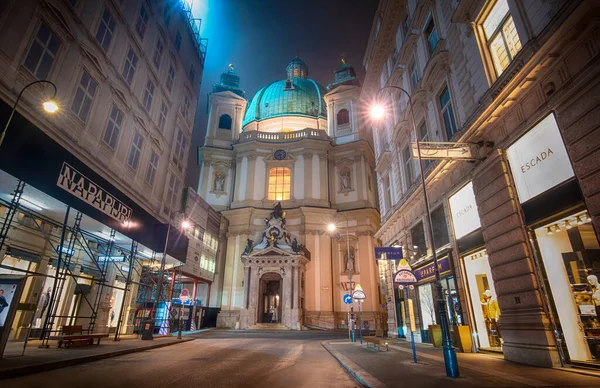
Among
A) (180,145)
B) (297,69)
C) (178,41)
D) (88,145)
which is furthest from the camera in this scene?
(297,69)

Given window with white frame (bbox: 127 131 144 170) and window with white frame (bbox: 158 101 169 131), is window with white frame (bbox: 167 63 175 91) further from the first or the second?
window with white frame (bbox: 127 131 144 170)

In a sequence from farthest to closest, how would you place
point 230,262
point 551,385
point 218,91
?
point 218,91 < point 230,262 < point 551,385

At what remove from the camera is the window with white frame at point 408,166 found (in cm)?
1953

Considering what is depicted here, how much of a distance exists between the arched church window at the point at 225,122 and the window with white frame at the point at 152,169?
97.6ft

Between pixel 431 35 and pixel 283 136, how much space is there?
104 ft

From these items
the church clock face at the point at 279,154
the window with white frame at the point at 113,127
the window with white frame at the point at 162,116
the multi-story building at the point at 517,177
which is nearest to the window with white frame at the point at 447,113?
the multi-story building at the point at 517,177

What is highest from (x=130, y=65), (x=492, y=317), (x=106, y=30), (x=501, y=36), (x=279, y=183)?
(x=279, y=183)

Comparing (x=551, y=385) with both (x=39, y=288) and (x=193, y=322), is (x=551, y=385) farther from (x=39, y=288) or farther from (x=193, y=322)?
(x=193, y=322)

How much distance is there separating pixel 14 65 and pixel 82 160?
439 centimetres

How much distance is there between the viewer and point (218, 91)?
53.8 meters

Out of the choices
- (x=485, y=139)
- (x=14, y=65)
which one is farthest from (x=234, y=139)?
(x=485, y=139)

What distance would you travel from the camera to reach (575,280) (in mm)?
8500

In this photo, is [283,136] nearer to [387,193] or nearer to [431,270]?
[387,193]

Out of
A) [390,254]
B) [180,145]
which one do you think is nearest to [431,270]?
[390,254]
